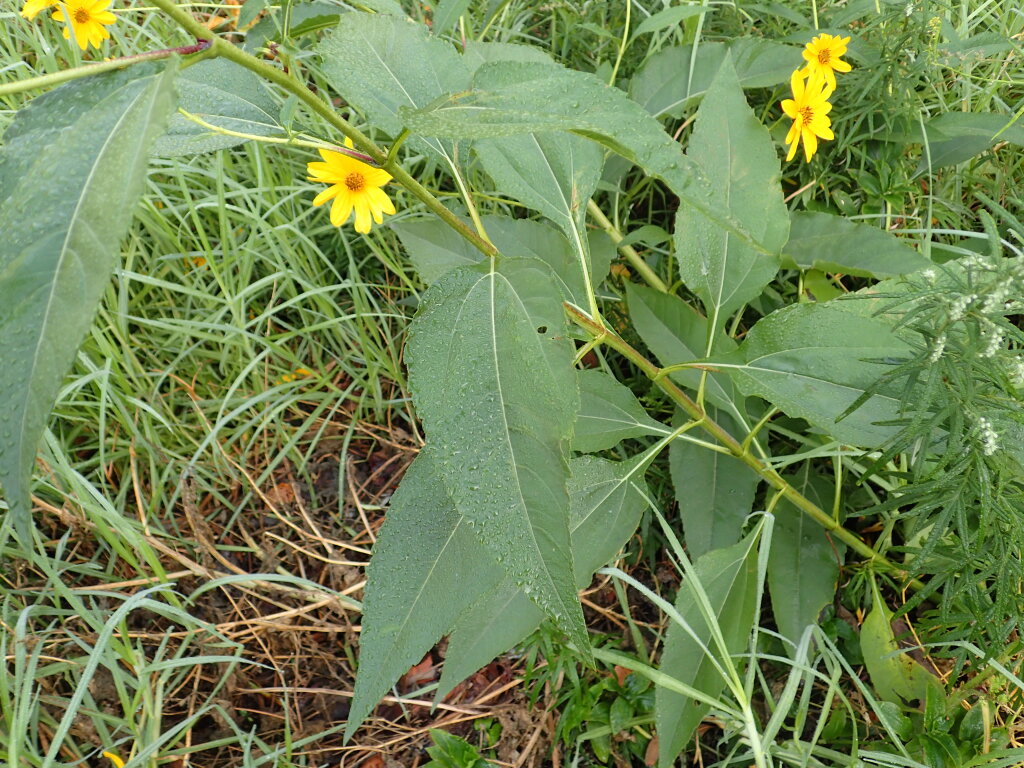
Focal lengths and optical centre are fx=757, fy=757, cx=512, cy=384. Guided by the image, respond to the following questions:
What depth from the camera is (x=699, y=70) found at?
173cm

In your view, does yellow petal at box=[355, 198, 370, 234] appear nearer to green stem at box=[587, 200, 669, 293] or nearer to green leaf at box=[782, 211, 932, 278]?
green stem at box=[587, 200, 669, 293]

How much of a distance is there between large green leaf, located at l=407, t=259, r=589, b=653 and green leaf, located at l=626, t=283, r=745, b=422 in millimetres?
643

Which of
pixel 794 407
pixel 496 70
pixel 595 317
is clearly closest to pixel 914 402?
pixel 794 407

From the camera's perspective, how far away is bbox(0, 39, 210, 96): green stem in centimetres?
65

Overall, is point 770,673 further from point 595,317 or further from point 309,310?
point 309,310

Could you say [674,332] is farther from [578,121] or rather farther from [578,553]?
[578,121]

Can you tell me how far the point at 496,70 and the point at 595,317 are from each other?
1.35 ft

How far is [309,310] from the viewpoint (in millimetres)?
1802

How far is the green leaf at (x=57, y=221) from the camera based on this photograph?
54 cm

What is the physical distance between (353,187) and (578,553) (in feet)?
2.36

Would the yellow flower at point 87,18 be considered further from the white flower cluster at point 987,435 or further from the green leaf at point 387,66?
the white flower cluster at point 987,435

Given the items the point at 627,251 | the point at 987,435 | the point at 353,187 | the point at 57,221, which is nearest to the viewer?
the point at 57,221

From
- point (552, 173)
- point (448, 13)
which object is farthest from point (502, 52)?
point (552, 173)

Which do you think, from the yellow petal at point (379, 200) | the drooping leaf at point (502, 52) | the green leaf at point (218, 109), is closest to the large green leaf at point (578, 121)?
the green leaf at point (218, 109)
